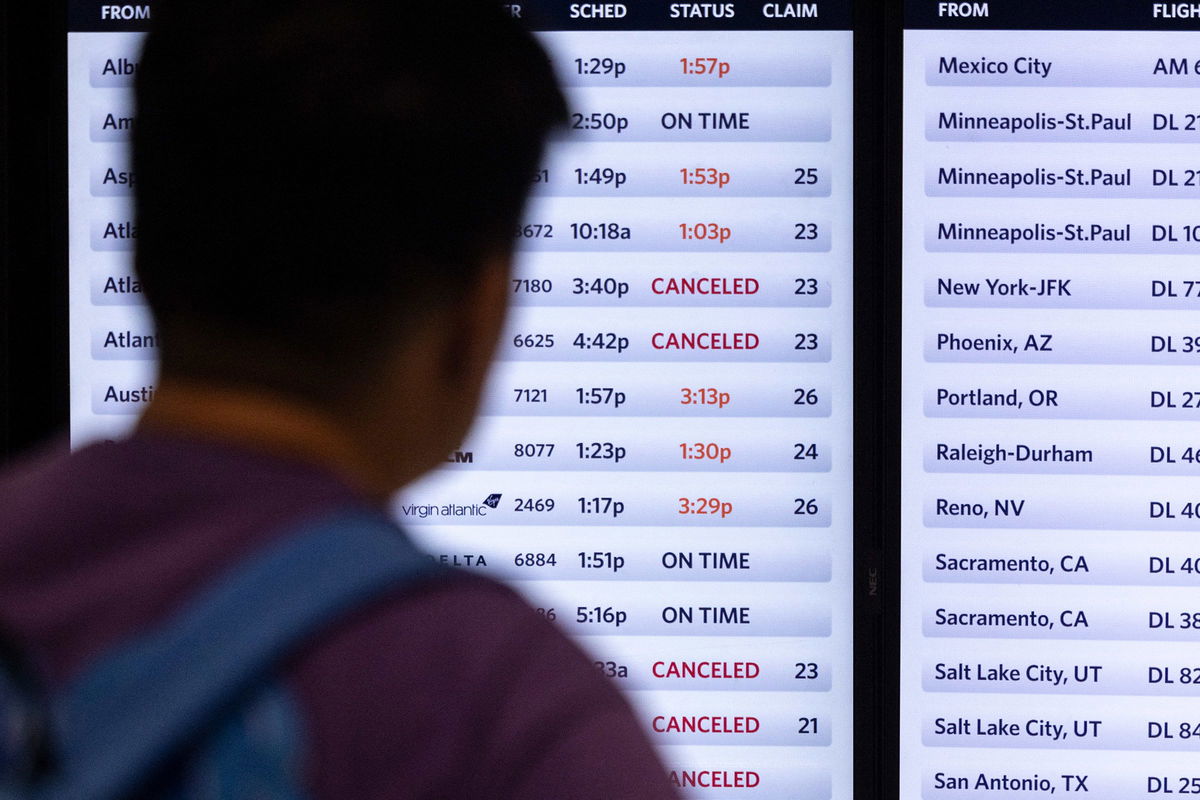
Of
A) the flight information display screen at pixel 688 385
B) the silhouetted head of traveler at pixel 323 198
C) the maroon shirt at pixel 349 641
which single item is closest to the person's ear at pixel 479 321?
the silhouetted head of traveler at pixel 323 198

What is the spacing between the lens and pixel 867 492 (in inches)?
67.3

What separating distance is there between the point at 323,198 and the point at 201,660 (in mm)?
219

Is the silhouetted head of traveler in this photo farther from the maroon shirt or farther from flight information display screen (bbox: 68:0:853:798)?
flight information display screen (bbox: 68:0:853:798)

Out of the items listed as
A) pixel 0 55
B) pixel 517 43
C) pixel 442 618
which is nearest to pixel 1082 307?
pixel 517 43

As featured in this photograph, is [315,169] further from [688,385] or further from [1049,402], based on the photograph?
[1049,402]

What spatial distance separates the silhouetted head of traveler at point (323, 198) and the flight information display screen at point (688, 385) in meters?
1.11

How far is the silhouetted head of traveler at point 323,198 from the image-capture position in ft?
1.87

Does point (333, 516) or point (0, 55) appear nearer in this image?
point (333, 516)

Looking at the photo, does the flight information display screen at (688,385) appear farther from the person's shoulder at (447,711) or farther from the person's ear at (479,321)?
the person's shoulder at (447,711)

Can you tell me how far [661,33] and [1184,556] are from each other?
1034 mm

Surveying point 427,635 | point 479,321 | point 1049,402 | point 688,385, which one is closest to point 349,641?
point 427,635

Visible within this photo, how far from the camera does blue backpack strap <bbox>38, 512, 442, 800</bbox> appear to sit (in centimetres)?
48

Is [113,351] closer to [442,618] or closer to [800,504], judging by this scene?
[800,504]

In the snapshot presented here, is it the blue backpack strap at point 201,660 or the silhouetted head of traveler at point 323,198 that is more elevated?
the silhouetted head of traveler at point 323,198
